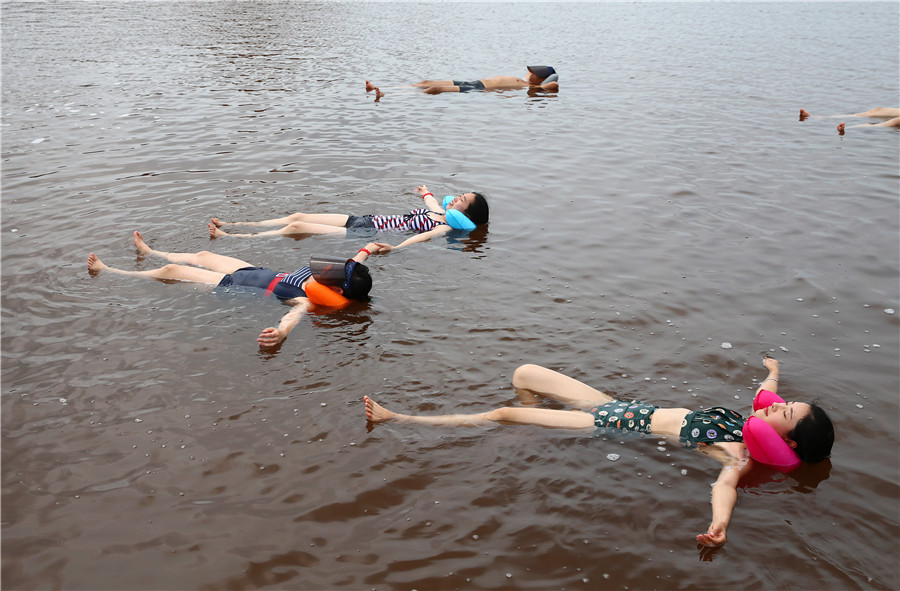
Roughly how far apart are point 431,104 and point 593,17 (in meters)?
36.8

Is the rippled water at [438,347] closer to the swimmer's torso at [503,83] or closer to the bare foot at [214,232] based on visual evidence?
the bare foot at [214,232]

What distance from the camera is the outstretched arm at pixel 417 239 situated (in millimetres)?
9203

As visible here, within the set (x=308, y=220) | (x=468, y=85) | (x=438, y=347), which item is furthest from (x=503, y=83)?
(x=438, y=347)

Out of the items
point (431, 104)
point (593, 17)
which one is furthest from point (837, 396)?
point (593, 17)

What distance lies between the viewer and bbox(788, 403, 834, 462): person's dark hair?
17.0 ft

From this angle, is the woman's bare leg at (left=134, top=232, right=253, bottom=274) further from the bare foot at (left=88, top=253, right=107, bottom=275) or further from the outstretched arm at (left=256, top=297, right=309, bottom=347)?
the outstretched arm at (left=256, top=297, right=309, bottom=347)

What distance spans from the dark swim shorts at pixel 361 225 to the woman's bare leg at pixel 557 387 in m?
4.25

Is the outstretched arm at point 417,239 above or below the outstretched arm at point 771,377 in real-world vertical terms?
above

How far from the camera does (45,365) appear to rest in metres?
6.42

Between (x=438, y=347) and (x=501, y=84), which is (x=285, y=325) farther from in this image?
(x=501, y=84)

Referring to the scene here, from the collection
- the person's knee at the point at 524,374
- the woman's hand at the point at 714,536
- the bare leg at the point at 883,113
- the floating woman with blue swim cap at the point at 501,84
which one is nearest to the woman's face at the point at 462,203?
the person's knee at the point at 524,374

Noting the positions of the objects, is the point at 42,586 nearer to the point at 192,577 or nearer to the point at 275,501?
the point at 192,577

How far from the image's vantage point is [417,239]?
31.8 feet

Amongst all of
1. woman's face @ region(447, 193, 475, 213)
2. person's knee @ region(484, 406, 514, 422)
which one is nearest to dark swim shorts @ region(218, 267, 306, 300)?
person's knee @ region(484, 406, 514, 422)
